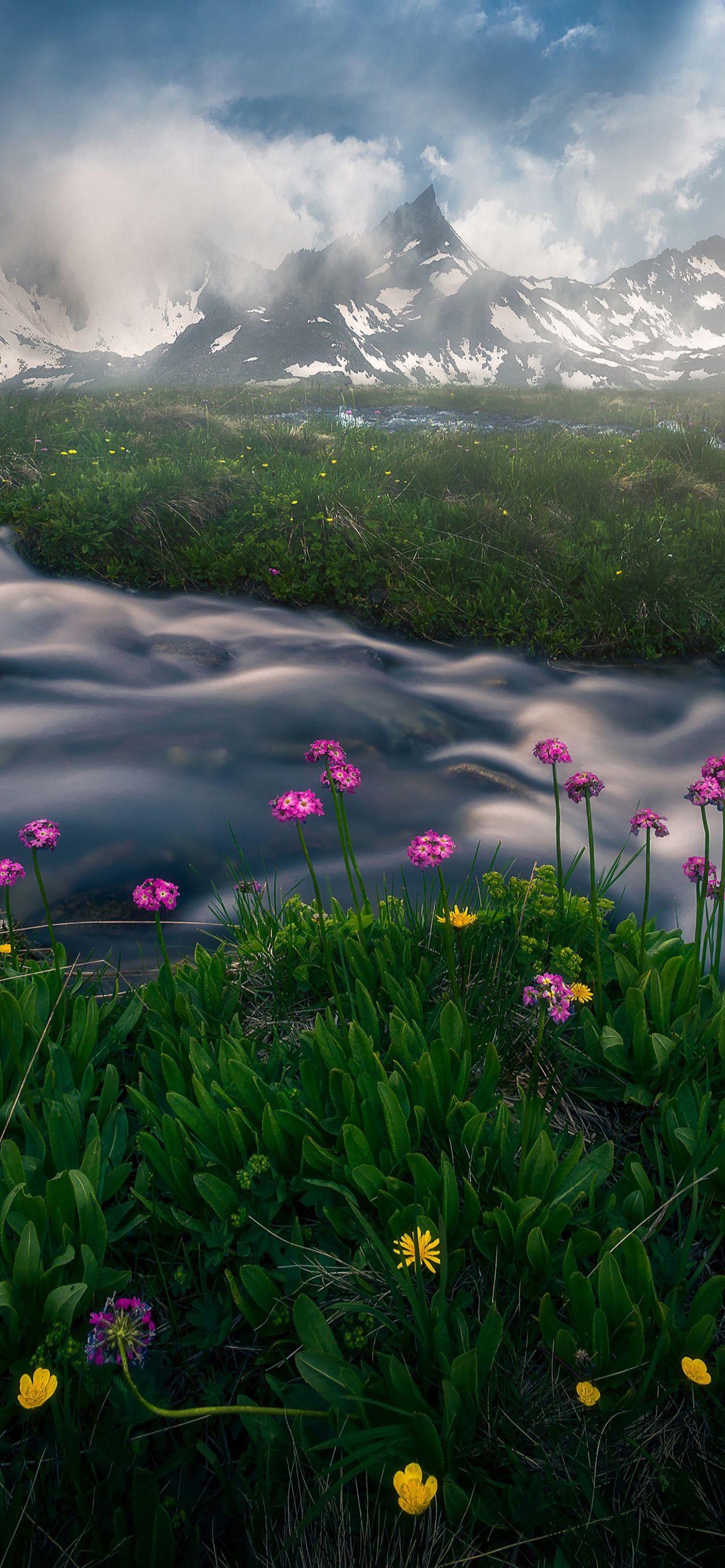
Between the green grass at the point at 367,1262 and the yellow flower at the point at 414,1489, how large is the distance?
0.34ft

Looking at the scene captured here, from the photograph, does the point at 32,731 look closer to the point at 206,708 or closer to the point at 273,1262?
the point at 206,708

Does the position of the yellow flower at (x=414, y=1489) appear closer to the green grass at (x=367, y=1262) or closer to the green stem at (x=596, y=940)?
the green grass at (x=367, y=1262)

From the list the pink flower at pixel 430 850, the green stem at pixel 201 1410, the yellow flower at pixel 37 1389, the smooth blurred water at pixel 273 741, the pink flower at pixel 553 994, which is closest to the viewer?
the green stem at pixel 201 1410

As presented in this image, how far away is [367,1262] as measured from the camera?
201 centimetres

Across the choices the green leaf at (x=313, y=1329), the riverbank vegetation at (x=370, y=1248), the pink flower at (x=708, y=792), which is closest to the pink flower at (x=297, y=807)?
the riverbank vegetation at (x=370, y=1248)

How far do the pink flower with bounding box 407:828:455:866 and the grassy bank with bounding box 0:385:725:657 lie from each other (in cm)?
525

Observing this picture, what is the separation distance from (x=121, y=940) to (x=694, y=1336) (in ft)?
9.47

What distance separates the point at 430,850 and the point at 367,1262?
1.17m

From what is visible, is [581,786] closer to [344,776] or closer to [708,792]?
[708,792]

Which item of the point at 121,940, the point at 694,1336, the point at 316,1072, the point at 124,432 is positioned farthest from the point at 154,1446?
the point at 124,432

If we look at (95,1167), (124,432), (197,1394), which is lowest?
(197,1394)

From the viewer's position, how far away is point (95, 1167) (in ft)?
7.16

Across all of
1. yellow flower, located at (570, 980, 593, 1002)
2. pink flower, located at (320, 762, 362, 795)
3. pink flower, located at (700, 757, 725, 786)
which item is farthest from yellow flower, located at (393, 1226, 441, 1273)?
pink flower, located at (700, 757, 725, 786)

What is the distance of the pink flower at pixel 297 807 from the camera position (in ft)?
8.46
